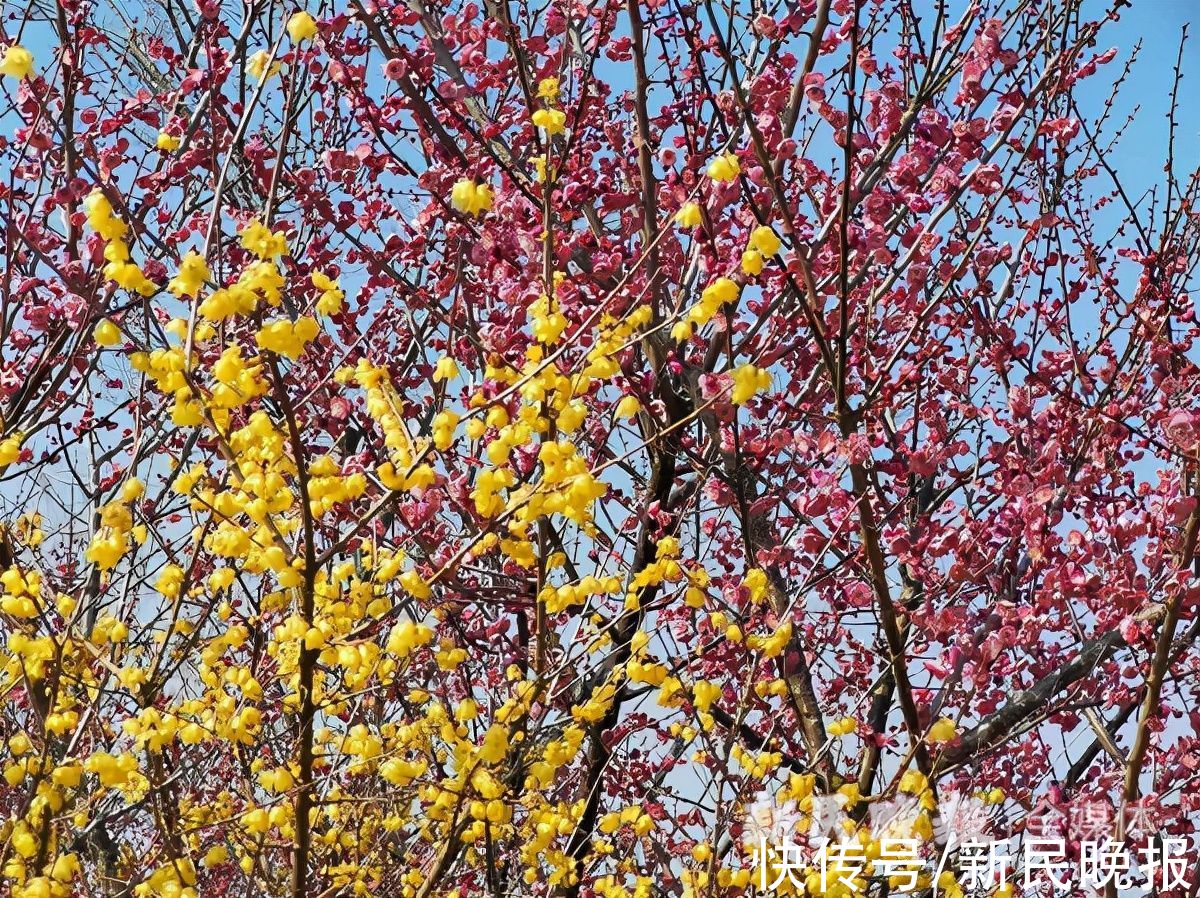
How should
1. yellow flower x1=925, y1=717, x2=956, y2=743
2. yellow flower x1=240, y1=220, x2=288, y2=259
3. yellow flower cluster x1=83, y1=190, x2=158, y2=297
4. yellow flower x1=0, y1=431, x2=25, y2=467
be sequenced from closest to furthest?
yellow flower cluster x1=83, y1=190, x2=158, y2=297 < yellow flower x1=240, y1=220, x2=288, y2=259 < yellow flower x1=0, y1=431, x2=25, y2=467 < yellow flower x1=925, y1=717, x2=956, y2=743

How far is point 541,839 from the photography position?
373 centimetres

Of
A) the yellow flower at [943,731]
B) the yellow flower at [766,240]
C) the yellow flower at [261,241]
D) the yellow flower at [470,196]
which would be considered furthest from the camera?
the yellow flower at [943,731]

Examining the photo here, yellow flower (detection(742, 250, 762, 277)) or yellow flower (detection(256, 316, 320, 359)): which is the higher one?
yellow flower (detection(742, 250, 762, 277))

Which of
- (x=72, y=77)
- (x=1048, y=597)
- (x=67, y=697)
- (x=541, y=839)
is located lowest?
(x=541, y=839)

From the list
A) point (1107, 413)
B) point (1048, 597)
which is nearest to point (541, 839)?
point (1048, 597)

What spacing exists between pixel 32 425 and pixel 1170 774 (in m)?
5.32

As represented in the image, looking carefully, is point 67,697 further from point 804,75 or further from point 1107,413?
point 1107,413

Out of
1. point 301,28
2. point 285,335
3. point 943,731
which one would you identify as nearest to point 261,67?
point 301,28

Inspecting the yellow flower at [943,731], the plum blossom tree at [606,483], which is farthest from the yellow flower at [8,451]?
the yellow flower at [943,731]

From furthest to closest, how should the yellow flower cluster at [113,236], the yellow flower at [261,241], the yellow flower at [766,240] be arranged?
the yellow flower at [766,240]
the yellow flower at [261,241]
the yellow flower cluster at [113,236]

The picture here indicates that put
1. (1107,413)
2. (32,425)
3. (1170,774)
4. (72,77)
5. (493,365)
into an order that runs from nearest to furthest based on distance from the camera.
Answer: (493,365)
(72,77)
(1107,413)
(32,425)
(1170,774)

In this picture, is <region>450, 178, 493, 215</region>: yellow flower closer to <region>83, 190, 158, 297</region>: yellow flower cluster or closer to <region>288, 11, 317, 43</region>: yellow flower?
<region>288, 11, 317, 43</region>: yellow flower

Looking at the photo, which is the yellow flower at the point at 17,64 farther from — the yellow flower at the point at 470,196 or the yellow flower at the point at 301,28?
the yellow flower at the point at 470,196

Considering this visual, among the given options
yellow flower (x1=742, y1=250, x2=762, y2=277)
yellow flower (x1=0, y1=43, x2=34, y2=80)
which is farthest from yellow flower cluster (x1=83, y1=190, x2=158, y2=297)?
yellow flower (x1=742, y1=250, x2=762, y2=277)
